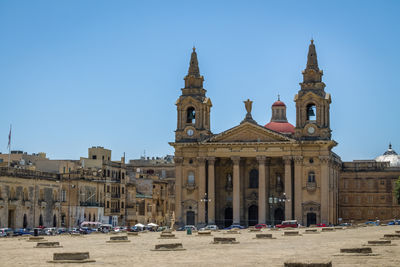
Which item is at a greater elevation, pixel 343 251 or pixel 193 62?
pixel 193 62

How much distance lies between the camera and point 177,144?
358 feet

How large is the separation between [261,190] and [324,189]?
27.3ft

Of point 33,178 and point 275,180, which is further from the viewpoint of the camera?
point 275,180

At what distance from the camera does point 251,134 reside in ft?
346

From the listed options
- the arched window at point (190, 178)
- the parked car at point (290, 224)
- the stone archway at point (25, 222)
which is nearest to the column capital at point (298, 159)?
the parked car at point (290, 224)

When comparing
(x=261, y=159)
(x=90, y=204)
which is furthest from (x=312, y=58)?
(x=90, y=204)

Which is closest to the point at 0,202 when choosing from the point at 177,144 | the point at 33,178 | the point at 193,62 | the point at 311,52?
the point at 33,178

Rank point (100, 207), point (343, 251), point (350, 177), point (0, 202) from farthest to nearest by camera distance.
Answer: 1. point (350, 177)
2. point (100, 207)
3. point (0, 202)
4. point (343, 251)

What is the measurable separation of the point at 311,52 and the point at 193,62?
17.0m

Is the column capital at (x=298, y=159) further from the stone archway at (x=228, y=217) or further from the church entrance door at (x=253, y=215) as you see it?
A: the stone archway at (x=228, y=217)

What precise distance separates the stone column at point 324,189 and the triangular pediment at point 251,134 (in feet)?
17.8

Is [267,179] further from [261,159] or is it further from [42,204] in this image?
[42,204]

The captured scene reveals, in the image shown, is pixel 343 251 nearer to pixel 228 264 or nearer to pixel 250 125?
pixel 228 264

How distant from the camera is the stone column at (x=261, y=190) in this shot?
340ft
